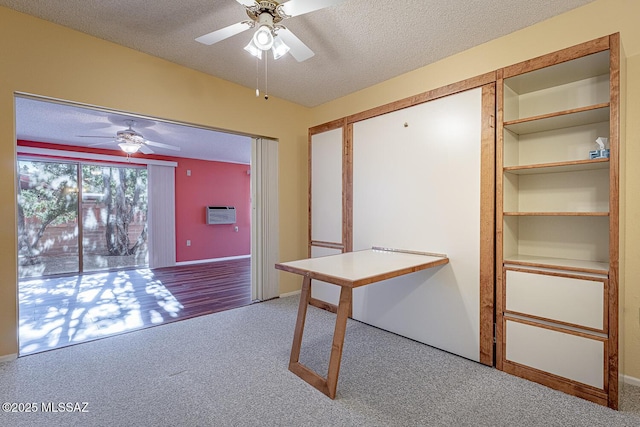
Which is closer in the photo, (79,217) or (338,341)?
(338,341)

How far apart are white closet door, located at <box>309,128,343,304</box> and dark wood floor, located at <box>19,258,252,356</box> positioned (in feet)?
3.71

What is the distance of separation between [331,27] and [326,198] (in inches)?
69.9

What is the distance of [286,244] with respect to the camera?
157 inches

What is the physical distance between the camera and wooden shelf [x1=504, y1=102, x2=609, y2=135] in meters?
1.79

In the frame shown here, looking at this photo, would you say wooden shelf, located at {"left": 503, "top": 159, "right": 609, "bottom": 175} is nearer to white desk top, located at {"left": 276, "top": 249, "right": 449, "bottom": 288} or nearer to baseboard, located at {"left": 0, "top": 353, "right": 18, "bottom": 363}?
white desk top, located at {"left": 276, "top": 249, "right": 449, "bottom": 288}

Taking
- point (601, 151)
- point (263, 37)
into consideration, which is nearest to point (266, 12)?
point (263, 37)

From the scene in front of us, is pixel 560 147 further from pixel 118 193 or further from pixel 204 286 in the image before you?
pixel 118 193

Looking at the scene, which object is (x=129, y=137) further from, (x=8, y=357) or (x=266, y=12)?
(x=266, y=12)

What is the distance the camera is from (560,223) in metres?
2.12

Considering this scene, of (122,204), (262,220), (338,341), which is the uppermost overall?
(122,204)

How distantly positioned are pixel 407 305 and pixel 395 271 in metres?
0.92

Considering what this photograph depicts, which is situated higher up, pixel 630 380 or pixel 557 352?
pixel 557 352

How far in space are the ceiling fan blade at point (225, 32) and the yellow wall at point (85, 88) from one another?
118 centimetres

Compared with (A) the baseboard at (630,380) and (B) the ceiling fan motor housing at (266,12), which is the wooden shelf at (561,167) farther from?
(B) the ceiling fan motor housing at (266,12)
